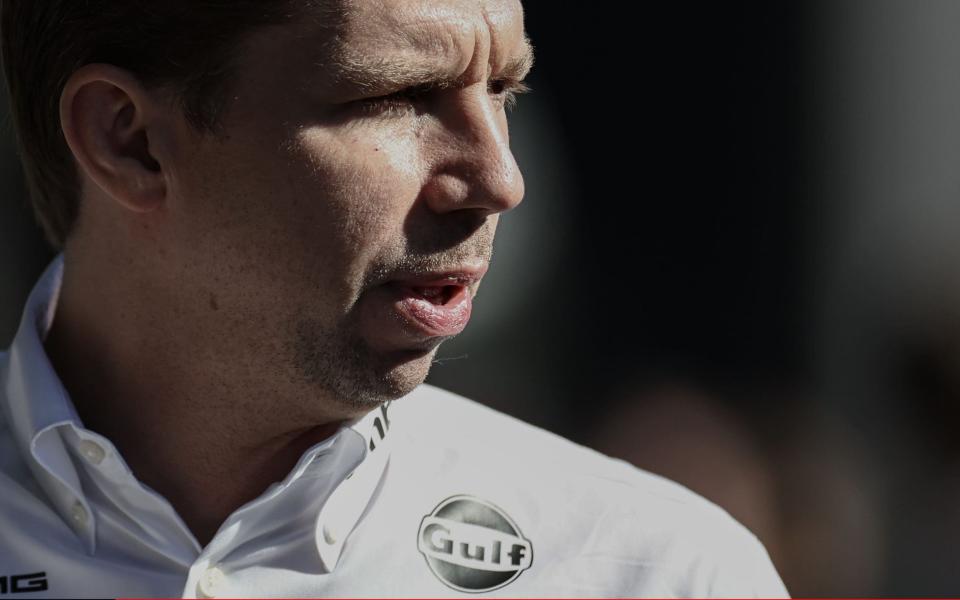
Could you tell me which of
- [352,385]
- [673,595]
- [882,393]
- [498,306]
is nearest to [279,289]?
[352,385]

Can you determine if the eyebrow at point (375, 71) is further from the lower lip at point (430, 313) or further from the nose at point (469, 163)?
the lower lip at point (430, 313)

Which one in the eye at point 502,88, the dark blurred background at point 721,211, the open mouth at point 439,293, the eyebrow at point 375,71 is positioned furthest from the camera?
the dark blurred background at point 721,211

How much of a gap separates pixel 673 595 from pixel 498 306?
2945 millimetres

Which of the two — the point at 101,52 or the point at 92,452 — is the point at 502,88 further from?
the point at 92,452

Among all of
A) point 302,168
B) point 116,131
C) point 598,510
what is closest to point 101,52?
point 116,131

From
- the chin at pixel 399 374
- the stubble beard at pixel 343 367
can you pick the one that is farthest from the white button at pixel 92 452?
the chin at pixel 399 374

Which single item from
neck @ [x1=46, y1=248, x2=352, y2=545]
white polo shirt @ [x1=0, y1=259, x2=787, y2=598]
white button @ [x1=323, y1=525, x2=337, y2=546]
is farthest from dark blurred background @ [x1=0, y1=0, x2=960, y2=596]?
white button @ [x1=323, y1=525, x2=337, y2=546]

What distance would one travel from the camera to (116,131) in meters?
2.24

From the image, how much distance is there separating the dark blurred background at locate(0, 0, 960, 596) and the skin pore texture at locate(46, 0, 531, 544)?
276 cm

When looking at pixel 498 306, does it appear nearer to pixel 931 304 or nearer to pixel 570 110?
pixel 570 110

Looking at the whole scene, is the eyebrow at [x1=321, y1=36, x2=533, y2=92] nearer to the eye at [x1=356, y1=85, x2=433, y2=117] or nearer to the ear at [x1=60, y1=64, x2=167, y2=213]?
the eye at [x1=356, y1=85, x2=433, y2=117]

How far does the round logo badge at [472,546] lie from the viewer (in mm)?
2211

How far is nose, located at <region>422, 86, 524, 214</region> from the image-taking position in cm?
213

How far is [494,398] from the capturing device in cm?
513
